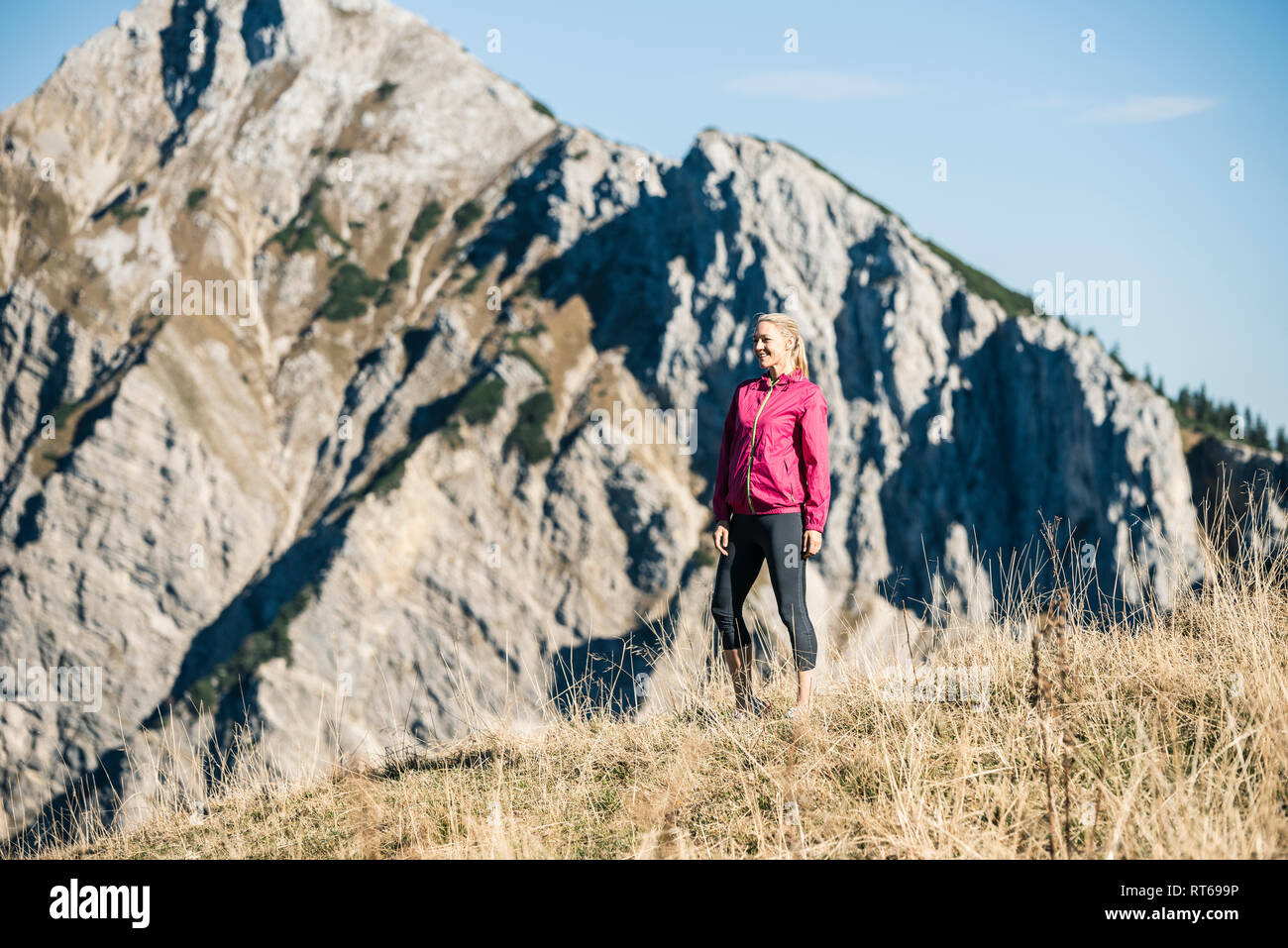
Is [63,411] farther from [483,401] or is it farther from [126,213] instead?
[483,401]

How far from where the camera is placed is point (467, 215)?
127438 mm

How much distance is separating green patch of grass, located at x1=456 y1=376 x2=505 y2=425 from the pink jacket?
95.2 meters

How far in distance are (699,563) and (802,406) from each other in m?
85.8

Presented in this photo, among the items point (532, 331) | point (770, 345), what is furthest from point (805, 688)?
point (532, 331)

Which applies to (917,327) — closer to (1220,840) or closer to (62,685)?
(1220,840)

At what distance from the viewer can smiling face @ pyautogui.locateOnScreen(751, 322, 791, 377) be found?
230 inches

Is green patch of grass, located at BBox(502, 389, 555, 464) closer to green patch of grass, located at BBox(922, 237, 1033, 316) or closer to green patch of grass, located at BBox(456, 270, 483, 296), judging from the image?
green patch of grass, located at BBox(456, 270, 483, 296)

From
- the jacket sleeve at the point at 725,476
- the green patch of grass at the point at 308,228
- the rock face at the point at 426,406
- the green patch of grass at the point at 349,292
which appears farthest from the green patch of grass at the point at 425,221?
the jacket sleeve at the point at 725,476

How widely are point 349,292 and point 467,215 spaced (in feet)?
80.9

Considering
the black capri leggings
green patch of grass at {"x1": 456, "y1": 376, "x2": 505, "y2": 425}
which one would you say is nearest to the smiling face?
the black capri leggings

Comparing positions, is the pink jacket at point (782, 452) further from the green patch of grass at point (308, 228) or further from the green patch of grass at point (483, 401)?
the green patch of grass at point (308, 228)

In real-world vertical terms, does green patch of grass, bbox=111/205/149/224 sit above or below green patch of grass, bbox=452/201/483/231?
below

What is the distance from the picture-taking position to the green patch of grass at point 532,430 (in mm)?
98062

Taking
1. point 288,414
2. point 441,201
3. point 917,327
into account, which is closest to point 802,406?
point 917,327
